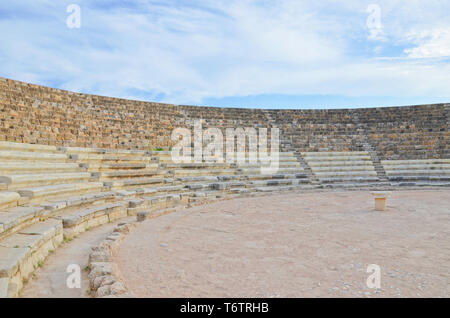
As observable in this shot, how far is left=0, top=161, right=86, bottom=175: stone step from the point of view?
797 cm

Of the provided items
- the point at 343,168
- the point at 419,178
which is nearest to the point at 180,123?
the point at 343,168

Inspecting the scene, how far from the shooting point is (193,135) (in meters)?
17.1

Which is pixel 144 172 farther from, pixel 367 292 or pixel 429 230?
pixel 367 292

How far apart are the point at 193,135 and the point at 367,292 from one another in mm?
13611

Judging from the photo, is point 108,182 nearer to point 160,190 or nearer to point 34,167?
point 160,190

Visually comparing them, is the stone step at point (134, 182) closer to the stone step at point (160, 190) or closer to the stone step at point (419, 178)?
the stone step at point (160, 190)

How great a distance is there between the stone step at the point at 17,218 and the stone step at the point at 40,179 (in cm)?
122

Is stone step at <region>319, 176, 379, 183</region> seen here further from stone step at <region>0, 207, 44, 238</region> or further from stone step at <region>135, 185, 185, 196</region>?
stone step at <region>0, 207, 44, 238</region>

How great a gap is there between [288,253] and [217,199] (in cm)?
657

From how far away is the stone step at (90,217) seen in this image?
667cm

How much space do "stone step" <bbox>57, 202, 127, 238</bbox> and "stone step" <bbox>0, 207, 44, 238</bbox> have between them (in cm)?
54

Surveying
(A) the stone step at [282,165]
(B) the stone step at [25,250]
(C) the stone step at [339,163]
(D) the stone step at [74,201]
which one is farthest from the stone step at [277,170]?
(B) the stone step at [25,250]

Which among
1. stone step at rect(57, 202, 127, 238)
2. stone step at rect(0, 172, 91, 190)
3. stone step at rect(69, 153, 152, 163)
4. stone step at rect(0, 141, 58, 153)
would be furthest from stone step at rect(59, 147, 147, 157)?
stone step at rect(57, 202, 127, 238)
